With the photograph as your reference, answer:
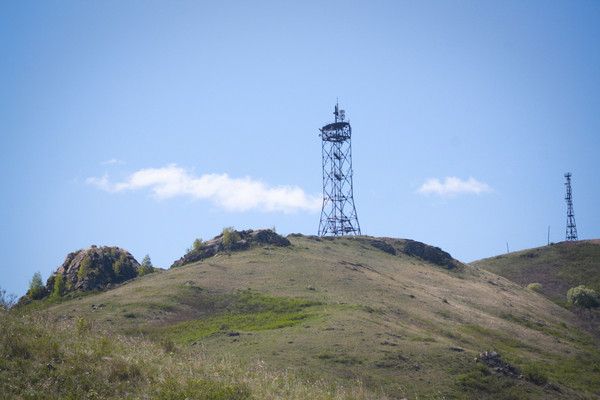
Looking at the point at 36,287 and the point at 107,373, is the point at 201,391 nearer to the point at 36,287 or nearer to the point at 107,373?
the point at 107,373

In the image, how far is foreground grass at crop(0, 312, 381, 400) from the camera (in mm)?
11875

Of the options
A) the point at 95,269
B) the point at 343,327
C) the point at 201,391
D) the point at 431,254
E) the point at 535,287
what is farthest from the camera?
the point at 431,254

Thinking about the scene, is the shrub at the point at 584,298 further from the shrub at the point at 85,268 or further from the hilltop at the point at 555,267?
the shrub at the point at 85,268

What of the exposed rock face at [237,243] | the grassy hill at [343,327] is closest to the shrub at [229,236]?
the exposed rock face at [237,243]

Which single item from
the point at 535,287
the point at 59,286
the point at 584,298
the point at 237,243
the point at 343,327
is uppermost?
the point at 237,243

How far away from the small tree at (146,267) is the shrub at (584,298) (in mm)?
74566

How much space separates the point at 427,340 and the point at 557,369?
13.5 m

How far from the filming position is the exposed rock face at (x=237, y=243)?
76812mm

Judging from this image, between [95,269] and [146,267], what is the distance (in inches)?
338

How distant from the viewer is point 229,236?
80.8 metres

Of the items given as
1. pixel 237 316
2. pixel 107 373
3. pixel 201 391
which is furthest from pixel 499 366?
pixel 107 373

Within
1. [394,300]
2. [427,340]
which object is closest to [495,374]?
[427,340]

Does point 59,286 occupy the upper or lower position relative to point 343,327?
upper

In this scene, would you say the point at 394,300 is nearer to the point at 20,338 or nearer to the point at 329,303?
the point at 329,303
